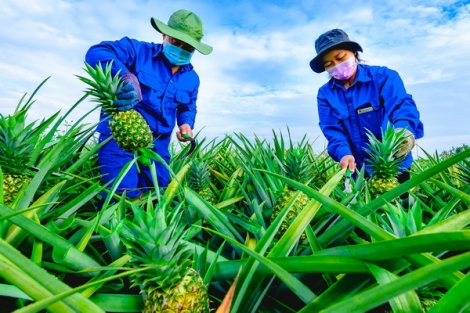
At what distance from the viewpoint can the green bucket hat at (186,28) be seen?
8.50 feet

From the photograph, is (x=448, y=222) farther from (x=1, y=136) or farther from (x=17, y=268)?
(x=1, y=136)

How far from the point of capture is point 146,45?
294 centimetres

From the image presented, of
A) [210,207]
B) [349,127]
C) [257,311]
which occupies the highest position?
[349,127]

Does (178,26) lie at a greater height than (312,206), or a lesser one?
greater

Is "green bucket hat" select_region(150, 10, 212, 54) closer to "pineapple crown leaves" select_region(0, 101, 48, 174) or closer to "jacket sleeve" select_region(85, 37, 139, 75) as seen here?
"jacket sleeve" select_region(85, 37, 139, 75)

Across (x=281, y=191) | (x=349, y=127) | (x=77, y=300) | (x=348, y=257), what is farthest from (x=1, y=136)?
(x=349, y=127)

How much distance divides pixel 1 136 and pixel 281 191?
36.5 inches

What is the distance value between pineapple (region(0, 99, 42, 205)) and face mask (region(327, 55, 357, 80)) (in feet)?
7.49

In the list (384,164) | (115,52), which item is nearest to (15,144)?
(384,164)

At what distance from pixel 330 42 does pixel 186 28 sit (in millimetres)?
1207

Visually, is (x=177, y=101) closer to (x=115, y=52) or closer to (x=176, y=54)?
(x=176, y=54)

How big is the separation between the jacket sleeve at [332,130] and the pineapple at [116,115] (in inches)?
66.3

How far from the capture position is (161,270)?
0.53 meters

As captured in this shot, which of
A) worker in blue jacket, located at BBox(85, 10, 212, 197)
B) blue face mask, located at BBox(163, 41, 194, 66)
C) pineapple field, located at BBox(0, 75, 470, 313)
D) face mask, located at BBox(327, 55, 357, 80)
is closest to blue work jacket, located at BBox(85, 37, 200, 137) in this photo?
worker in blue jacket, located at BBox(85, 10, 212, 197)
